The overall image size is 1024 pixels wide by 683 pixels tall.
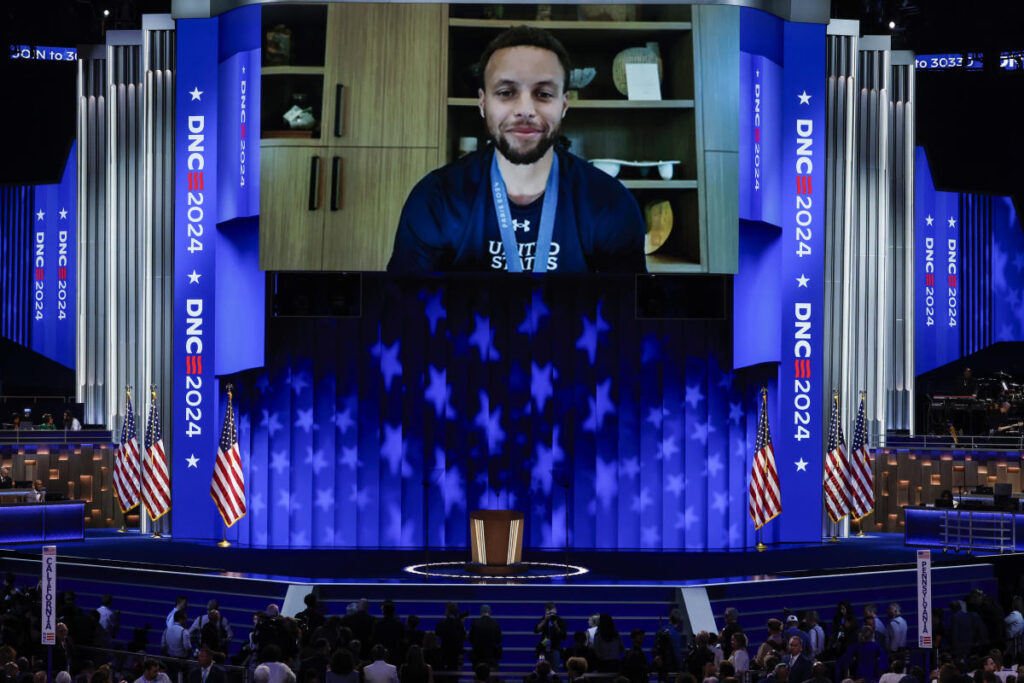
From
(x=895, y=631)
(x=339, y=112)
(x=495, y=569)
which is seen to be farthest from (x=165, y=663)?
(x=339, y=112)

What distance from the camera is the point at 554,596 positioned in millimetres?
20594

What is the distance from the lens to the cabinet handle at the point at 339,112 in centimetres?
2545

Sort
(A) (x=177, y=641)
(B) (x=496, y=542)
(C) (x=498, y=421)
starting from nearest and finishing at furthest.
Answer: (A) (x=177, y=641) < (B) (x=496, y=542) < (C) (x=498, y=421)

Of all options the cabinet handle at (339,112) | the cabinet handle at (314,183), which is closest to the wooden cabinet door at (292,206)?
the cabinet handle at (314,183)

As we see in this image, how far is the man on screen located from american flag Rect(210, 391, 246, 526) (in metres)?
3.47

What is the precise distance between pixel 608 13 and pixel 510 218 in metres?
3.43

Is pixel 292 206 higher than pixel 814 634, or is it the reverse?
pixel 292 206

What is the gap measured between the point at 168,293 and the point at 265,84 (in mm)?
4481

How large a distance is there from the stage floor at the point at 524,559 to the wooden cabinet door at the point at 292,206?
4.40 meters

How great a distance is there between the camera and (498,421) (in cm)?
2744

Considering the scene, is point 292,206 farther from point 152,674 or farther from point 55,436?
point 152,674

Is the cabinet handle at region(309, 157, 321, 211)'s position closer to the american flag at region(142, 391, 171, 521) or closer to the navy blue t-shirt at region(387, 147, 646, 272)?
the navy blue t-shirt at region(387, 147, 646, 272)

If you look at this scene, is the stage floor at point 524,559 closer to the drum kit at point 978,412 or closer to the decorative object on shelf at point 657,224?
the drum kit at point 978,412

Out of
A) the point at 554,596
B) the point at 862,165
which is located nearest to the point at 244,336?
the point at 554,596
